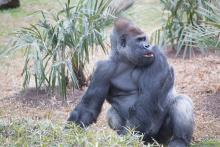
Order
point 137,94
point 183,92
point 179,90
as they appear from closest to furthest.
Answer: point 137,94
point 183,92
point 179,90

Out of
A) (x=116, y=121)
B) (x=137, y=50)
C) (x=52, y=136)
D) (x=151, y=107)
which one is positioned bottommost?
(x=116, y=121)

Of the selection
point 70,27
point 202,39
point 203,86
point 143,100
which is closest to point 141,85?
point 143,100

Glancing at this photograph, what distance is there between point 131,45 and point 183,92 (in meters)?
2.11

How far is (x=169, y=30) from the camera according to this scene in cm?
711

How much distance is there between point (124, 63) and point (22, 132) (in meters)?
1.88

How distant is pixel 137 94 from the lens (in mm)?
4180

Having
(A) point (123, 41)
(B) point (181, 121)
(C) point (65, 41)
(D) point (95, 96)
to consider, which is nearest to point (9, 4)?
(C) point (65, 41)

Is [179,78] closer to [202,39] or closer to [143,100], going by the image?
[202,39]

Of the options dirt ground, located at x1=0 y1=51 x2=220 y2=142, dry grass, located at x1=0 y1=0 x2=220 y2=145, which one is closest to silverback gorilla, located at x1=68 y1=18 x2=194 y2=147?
dry grass, located at x1=0 y1=0 x2=220 y2=145

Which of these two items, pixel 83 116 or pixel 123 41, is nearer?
pixel 83 116

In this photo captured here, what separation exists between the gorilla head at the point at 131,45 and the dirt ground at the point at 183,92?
885 mm

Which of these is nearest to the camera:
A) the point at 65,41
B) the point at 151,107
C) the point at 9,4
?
the point at 151,107

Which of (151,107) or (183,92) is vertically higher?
(151,107)

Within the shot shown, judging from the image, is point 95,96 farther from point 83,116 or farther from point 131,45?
point 131,45
